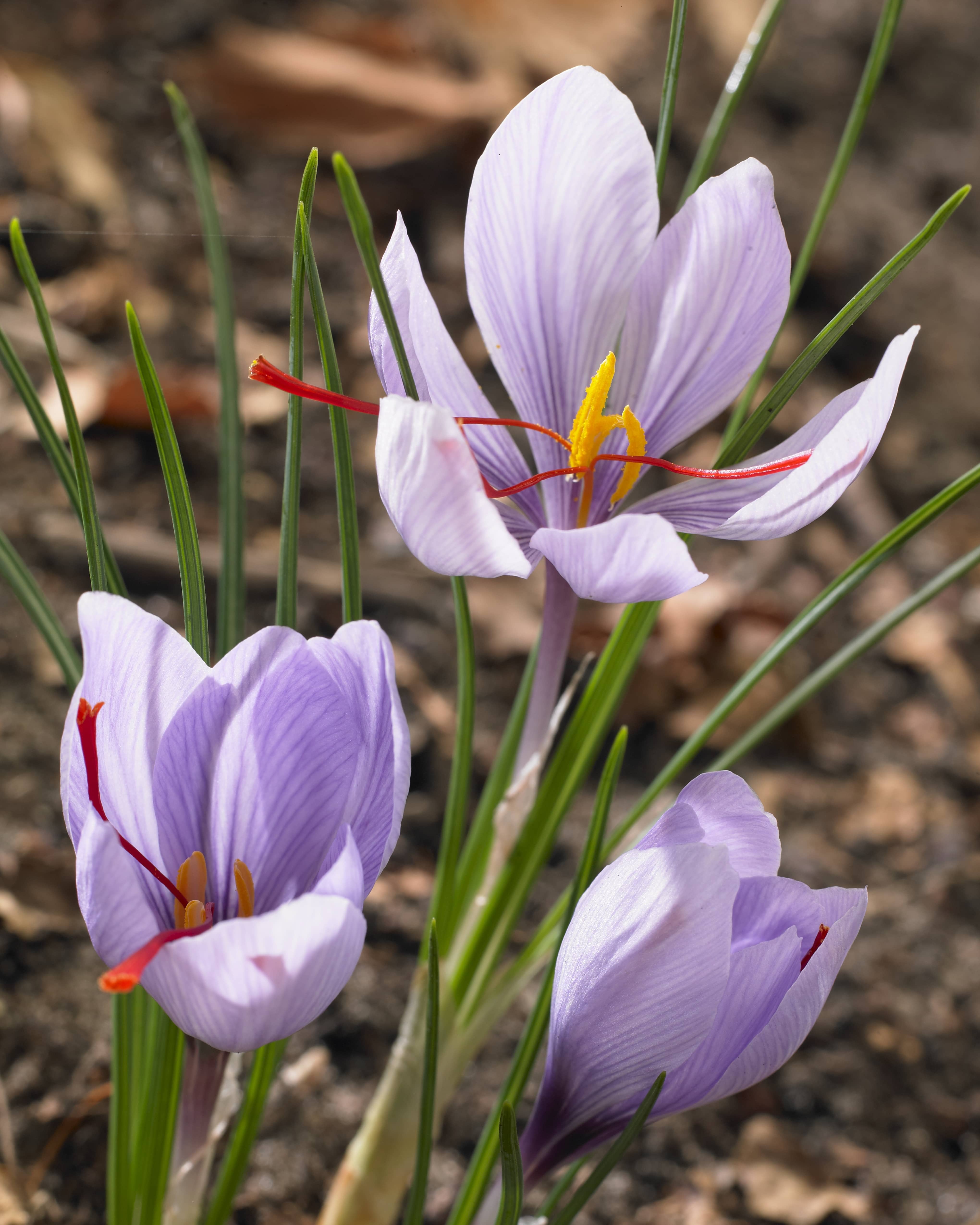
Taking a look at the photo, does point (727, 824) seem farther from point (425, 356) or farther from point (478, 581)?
point (478, 581)

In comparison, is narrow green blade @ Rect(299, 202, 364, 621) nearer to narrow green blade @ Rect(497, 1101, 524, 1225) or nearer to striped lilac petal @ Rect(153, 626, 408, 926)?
striped lilac petal @ Rect(153, 626, 408, 926)

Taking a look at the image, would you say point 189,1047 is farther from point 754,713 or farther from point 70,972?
point 754,713

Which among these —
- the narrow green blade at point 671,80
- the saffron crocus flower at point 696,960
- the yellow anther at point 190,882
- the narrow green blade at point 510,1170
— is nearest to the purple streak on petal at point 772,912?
the saffron crocus flower at point 696,960

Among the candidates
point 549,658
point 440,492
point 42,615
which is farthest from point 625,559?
point 42,615

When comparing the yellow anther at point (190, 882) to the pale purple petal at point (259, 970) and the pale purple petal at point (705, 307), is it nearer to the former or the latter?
the pale purple petal at point (259, 970)

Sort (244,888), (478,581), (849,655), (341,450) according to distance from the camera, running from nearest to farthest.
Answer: (244,888)
(341,450)
(849,655)
(478,581)
